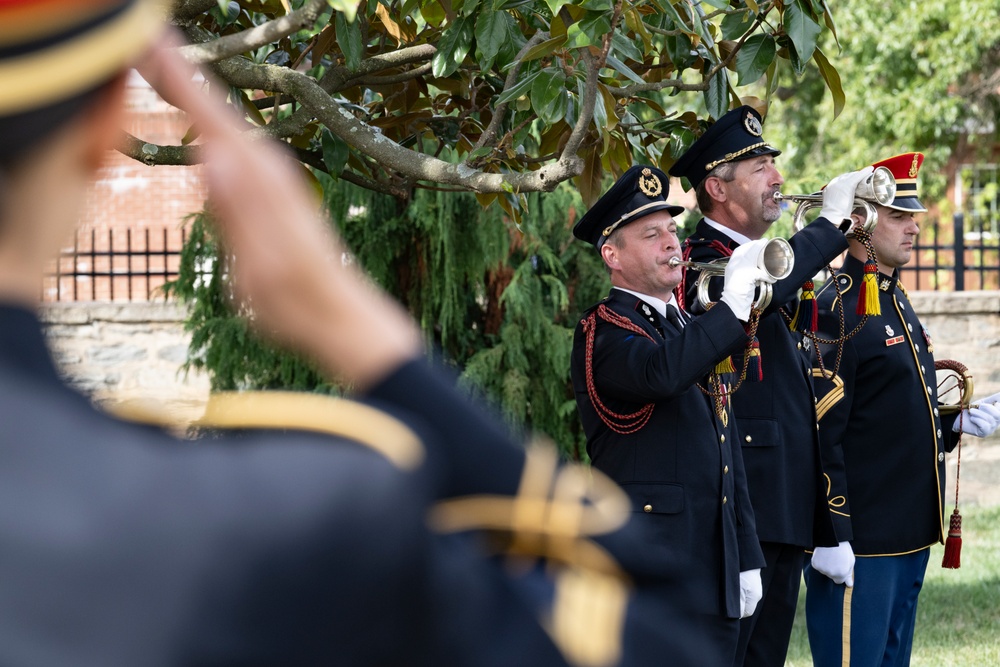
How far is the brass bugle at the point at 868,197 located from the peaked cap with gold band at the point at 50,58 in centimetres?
329

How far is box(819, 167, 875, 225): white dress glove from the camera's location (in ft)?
11.5

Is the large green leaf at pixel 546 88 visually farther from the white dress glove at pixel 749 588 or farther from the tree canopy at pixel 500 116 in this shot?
the white dress glove at pixel 749 588

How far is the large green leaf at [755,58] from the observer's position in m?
2.88

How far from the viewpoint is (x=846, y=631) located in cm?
398

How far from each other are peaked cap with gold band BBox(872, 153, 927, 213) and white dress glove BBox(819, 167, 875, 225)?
0.63 meters

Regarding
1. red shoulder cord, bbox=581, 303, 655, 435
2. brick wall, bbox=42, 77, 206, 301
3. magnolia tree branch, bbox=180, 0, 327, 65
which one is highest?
magnolia tree branch, bbox=180, 0, 327, 65

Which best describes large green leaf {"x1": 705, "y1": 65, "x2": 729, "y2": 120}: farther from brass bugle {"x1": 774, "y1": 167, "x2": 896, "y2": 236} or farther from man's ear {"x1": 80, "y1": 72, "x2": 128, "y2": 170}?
man's ear {"x1": 80, "y1": 72, "x2": 128, "y2": 170}

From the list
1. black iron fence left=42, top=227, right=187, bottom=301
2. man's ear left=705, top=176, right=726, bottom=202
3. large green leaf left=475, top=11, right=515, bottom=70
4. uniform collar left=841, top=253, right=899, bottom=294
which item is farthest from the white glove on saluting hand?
black iron fence left=42, top=227, right=187, bottom=301

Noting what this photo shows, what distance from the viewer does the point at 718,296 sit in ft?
11.6

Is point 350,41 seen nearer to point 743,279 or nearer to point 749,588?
point 743,279

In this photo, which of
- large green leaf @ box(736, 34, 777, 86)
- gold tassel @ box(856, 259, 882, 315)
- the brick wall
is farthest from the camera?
gold tassel @ box(856, 259, 882, 315)

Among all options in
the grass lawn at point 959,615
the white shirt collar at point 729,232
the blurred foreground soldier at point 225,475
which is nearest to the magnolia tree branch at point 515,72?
the white shirt collar at point 729,232

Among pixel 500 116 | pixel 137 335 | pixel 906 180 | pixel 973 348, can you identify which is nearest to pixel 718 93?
pixel 500 116

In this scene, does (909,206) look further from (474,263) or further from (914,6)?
(914,6)
